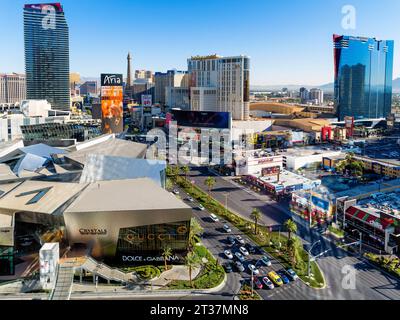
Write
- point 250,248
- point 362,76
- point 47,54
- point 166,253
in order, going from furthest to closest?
point 47,54 < point 362,76 < point 250,248 < point 166,253

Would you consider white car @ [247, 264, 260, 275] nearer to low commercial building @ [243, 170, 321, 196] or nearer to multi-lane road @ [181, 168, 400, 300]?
multi-lane road @ [181, 168, 400, 300]

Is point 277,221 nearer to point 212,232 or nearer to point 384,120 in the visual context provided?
point 212,232

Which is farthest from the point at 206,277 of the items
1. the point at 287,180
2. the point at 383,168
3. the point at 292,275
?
the point at 383,168

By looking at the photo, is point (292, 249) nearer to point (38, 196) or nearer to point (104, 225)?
point (104, 225)

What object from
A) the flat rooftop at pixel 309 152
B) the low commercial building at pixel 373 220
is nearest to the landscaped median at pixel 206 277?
the low commercial building at pixel 373 220

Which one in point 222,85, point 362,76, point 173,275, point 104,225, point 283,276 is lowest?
point 173,275

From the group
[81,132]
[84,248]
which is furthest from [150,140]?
[84,248]
